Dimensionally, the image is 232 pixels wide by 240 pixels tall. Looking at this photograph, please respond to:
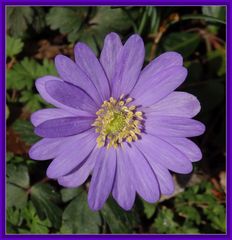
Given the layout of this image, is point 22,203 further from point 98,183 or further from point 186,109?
point 186,109

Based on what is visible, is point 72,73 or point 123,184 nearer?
point 72,73

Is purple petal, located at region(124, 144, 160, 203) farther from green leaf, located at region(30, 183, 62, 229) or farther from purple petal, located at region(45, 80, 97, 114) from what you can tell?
green leaf, located at region(30, 183, 62, 229)

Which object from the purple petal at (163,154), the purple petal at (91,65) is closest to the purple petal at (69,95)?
the purple petal at (91,65)

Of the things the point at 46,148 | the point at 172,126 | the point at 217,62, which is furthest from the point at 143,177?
the point at 217,62

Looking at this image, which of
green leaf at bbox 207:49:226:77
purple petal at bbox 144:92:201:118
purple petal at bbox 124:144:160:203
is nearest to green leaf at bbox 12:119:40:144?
purple petal at bbox 124:144:160:203

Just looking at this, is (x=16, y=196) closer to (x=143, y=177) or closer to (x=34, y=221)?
(x=34, y=221)
